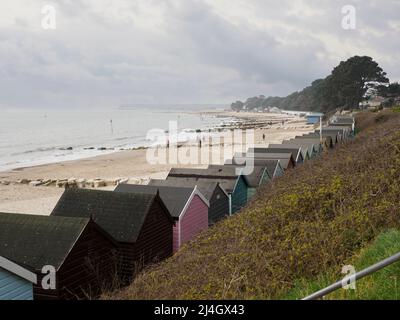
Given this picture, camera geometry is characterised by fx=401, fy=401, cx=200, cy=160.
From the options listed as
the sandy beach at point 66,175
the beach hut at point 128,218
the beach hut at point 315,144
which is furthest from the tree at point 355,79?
the beach hut at point 128,218

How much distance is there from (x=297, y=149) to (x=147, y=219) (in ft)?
60.8

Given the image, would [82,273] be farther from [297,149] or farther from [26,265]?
[297,149]

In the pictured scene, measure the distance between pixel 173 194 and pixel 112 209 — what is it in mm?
3797

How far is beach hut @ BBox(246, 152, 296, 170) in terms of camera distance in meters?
27.0

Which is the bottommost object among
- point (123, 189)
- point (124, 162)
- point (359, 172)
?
point (124, 162)

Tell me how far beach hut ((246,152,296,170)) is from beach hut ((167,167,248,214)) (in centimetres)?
403

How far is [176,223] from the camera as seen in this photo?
57.4 feet

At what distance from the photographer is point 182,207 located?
57.6ft

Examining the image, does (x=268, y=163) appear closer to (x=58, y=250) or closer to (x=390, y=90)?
(x=58, y=250)

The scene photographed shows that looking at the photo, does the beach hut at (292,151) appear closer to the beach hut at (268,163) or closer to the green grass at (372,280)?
the beach hut at (268,163)

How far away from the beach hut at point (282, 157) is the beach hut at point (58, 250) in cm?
1581

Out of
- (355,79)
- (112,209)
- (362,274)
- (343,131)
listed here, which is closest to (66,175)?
(343,131)
